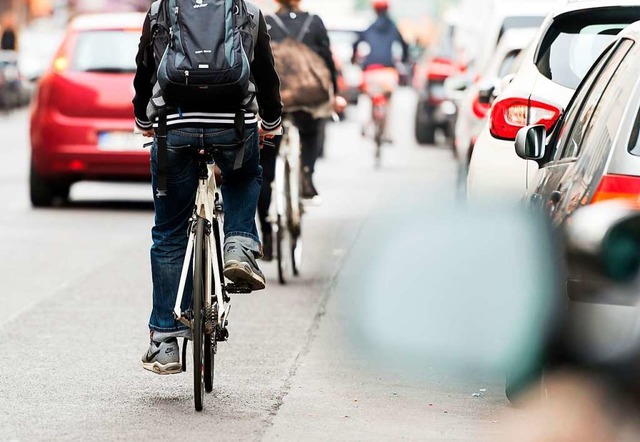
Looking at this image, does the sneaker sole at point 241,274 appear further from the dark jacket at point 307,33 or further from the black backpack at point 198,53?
the dark jacket at point 307,33

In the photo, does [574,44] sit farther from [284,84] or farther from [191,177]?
[191,177]

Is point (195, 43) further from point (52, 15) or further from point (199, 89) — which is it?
point (52, 15)

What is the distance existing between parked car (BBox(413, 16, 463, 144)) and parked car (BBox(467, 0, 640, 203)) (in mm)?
15833

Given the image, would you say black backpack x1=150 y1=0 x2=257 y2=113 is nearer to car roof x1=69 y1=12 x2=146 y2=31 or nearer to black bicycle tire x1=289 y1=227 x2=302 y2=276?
black bicycle tire x1=289 y1=227 x2=302 y2=276

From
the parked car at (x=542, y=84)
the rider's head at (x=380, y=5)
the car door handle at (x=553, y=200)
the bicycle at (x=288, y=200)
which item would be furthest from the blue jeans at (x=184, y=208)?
the rider's head at (x=380, y=5)

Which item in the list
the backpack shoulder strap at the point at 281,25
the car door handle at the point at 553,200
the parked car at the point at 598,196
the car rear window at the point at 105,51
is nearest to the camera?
the parked car at the point at 598,196

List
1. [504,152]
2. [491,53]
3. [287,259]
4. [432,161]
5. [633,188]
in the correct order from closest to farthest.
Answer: [633,188] < [504,152] < [287,259] < [491,53] < [432,161]

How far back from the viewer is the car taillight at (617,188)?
5.39 meters

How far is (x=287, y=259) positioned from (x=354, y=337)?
3.04 metres

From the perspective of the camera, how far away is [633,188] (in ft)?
17.7

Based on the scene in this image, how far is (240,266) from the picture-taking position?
704 centimetres

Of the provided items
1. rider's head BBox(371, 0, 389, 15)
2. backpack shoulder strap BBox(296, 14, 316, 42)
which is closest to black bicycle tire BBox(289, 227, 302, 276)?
backpack shoulder strap BBox(296, 14, 316, 42)

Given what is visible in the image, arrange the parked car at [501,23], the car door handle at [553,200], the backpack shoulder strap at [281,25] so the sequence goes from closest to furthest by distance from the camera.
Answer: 1. the car door handle at [553,200]
2. the backpack shoulder strap at [281,25]
3. the parked car at [501,23]

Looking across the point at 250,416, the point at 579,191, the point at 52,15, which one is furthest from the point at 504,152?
the point at 52,15
